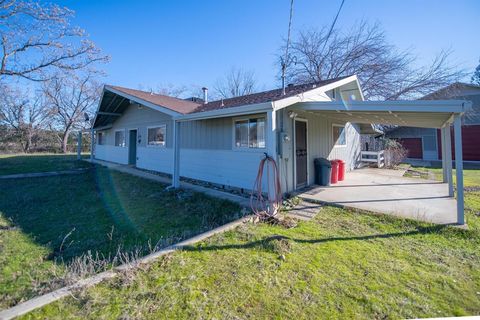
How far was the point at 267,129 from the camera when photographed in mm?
5164

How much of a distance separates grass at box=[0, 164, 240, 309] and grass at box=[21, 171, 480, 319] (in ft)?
2.56

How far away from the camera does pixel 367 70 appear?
17047 mm

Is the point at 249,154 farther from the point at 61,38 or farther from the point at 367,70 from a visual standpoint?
the point at 367,70

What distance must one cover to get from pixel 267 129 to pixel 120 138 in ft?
37.8

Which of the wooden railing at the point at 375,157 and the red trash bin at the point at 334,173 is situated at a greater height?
the wooden railing at the point at 375,157

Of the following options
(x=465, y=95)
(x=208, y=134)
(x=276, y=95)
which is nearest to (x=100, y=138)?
(x=208, y=134)

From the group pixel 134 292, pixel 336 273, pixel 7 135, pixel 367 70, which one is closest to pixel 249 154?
pixel 336 273

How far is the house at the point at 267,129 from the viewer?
502 centimetres

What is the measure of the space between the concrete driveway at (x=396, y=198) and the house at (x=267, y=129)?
0.63m

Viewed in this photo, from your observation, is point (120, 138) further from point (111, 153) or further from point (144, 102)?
point (144, 102)

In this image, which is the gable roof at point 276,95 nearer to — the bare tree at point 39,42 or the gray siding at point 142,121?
the gray siding at point 142,121

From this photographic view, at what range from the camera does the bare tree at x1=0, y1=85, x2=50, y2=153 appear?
2586 cm

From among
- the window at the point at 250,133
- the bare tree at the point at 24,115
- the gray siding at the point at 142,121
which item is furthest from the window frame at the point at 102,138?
the bare tree at the point at 24,115

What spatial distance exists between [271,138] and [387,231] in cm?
284
